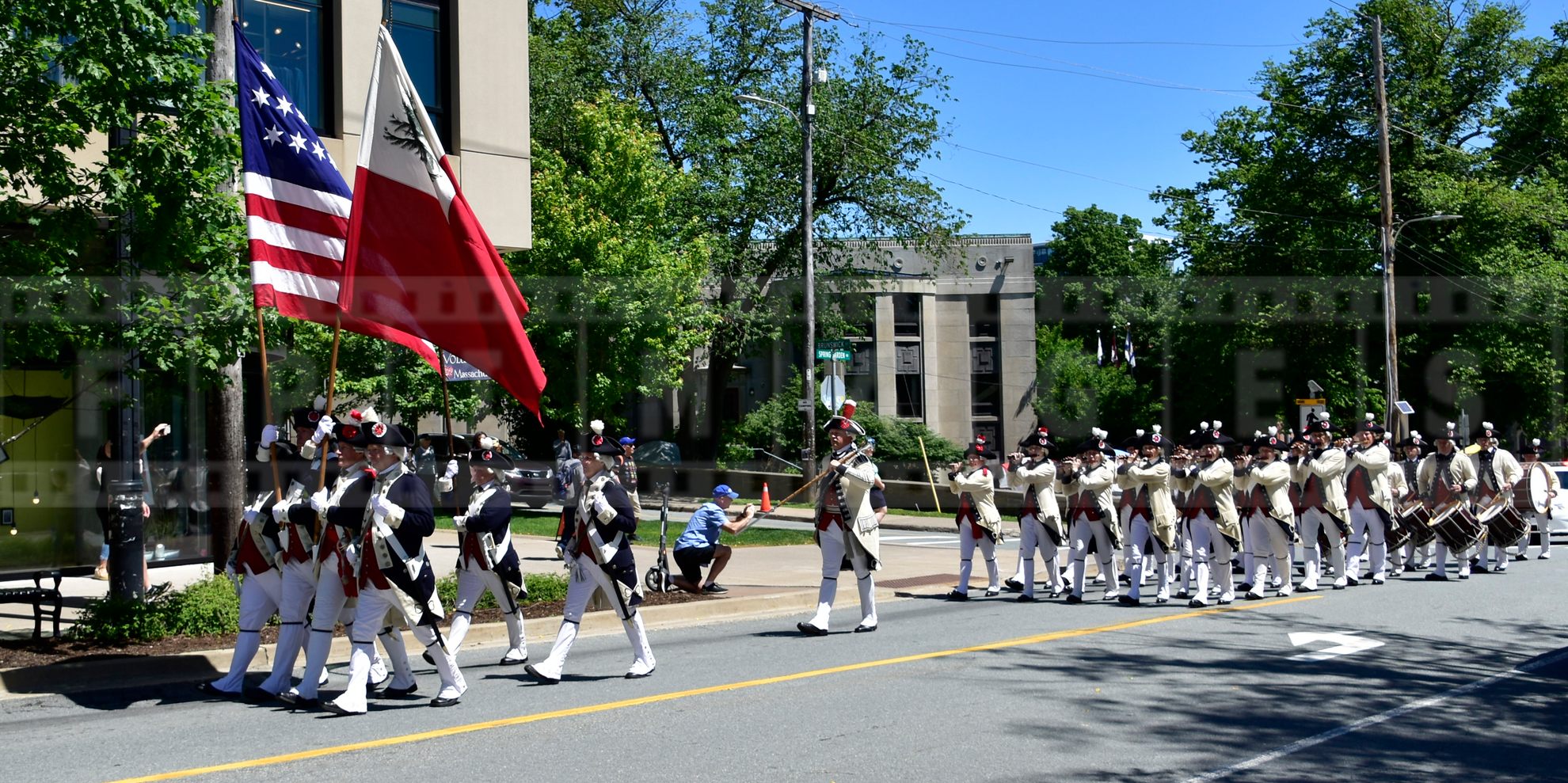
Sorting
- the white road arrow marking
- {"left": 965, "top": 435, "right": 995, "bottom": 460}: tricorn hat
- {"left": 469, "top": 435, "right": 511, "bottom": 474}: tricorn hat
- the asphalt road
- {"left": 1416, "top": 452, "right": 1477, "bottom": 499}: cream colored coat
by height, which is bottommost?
the white road arrow marking

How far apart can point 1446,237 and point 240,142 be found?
38805 mm

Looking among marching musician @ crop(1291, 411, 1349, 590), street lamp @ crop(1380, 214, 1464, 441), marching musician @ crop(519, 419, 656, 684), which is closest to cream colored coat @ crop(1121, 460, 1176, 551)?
marching musician @ crop(1291, 411, 1349, 590)

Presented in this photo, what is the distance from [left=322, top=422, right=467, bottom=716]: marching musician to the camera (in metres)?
8.53

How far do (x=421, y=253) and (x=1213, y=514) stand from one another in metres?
8.99

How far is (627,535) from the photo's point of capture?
10062 millimetres

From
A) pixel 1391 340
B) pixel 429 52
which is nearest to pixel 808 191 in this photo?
pixel 429 52

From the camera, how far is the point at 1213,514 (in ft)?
48.4

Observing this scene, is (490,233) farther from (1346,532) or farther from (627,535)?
(1346,532)

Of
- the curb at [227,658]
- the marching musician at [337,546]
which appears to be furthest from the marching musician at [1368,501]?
the marching musician at [337,546]

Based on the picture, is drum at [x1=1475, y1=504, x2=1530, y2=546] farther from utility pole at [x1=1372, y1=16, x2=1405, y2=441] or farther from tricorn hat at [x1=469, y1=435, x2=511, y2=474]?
tricorn hat at [x1=469, y1=435, x2=511, y2=474]

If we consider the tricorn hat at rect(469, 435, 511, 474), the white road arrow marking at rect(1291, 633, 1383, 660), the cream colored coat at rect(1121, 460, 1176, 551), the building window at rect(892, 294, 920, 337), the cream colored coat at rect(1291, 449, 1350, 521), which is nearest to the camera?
the tricorn hat at rect(469, 435, 511, 474)

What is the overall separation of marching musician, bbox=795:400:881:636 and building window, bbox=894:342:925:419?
159ft

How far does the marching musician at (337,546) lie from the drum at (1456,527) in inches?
557

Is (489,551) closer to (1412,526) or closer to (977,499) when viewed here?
(977,499)
